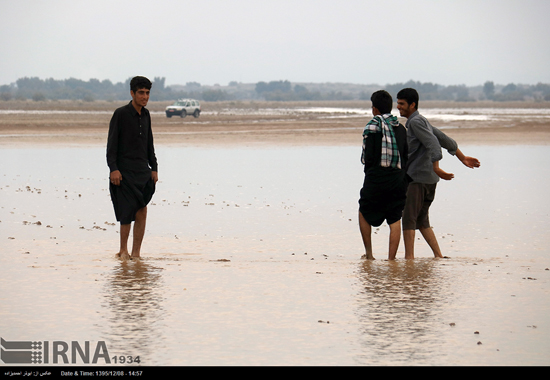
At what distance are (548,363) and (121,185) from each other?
480cm

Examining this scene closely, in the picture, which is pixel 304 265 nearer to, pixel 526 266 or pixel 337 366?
pixel 526 266

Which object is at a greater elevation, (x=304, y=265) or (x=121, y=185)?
(x=121, y=185)

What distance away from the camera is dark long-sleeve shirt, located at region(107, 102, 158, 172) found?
8156 mm

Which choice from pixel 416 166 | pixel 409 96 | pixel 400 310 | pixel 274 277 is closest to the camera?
pixel 400 310

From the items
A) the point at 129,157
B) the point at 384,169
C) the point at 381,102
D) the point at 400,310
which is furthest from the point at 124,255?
the point at 400,310

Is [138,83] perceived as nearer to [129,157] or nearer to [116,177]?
[129,157]

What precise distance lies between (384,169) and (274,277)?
5.39 feet

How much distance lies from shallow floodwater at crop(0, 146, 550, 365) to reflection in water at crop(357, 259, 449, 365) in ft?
0.06

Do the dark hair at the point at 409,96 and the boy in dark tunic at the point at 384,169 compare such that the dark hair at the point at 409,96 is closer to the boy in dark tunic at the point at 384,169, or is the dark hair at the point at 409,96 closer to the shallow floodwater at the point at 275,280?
the boy in dark tunic at the point at 384,169

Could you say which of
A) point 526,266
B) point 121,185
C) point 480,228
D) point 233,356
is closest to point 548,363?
point 233,356

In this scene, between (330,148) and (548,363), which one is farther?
(330,148)

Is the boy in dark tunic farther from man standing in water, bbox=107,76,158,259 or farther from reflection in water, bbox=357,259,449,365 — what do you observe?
man standing in water, bbox=107,76,158,259

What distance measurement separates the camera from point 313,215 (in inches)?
458

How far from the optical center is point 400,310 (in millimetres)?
6156
